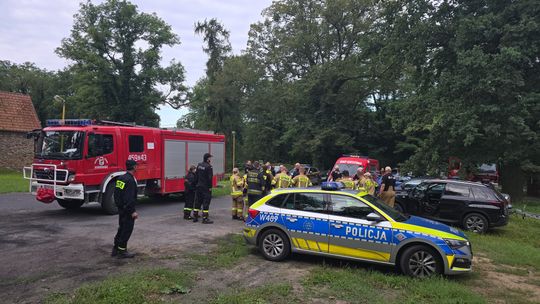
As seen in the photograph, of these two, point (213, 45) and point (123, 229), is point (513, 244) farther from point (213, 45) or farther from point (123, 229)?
point (213, 45)

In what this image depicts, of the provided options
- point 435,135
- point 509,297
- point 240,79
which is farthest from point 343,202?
point 240,79

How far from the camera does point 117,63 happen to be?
42.9 m

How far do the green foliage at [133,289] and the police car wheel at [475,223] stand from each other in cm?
879

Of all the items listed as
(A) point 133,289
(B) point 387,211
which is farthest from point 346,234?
(A) point 133,289

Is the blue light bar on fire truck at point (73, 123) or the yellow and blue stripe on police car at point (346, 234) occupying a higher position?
the blue light bar on fire truck at point (73, 123)

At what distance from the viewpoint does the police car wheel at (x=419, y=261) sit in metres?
7.10

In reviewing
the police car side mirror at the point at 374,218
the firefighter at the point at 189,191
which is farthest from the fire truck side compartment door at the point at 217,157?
the police car side mirror at the point at 374,218

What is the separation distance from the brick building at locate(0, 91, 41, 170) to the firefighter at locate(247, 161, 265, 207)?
26850 millimetres

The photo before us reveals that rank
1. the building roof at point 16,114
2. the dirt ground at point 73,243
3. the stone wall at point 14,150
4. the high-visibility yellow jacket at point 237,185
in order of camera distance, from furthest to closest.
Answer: the building roof at point 16,114 → the stone wall at point 14,150 → the high-visibility yellow jacket at point 237,185 → the dirt ground at point 73,243

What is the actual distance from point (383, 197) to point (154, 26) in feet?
124

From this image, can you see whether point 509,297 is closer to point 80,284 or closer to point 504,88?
point 80,284

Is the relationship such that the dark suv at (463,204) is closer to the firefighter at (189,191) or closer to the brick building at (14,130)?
the firefighter at (189,191)

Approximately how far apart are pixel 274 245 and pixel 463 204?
6916mm

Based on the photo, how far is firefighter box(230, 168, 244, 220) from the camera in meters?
12.5
